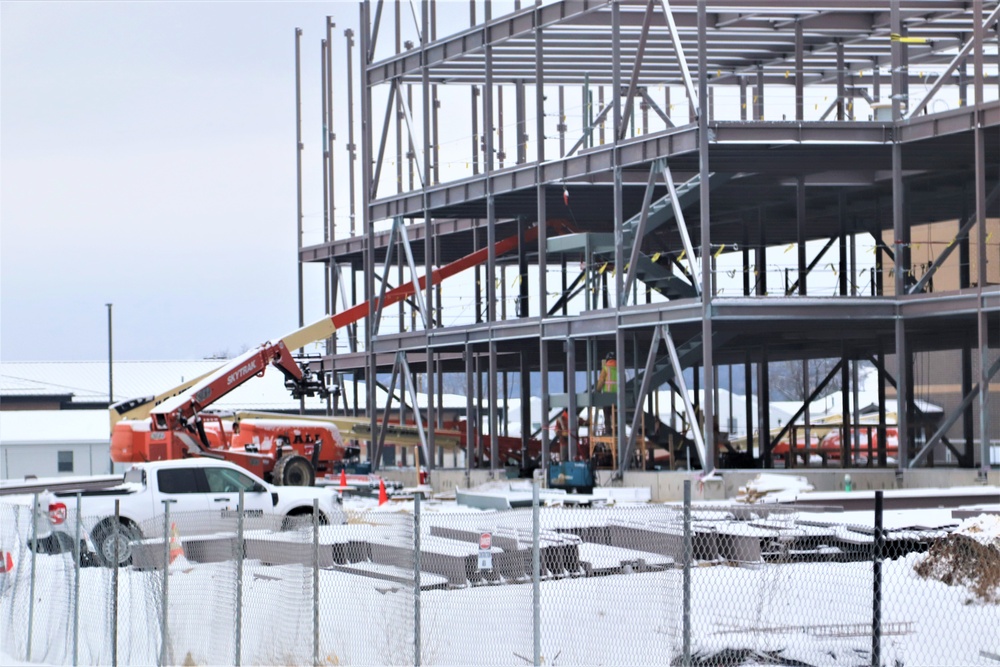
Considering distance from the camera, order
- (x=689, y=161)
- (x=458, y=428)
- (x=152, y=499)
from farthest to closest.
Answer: (x=458, y=428) < (x=689, y=161) < (x=152, y=499)

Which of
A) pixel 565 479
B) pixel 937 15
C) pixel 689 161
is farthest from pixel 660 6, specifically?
pixel 565 479

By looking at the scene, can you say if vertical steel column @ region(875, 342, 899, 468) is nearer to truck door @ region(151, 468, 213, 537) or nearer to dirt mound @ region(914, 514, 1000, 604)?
truck door @ region(151, 468, 213, 537)

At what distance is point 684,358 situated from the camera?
41312 mm

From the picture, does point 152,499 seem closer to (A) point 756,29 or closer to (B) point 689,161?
(B) point 689,161

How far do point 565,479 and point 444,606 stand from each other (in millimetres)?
20359

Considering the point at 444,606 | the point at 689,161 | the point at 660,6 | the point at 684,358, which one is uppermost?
the point at 660,6

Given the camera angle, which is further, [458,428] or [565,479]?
[458,428]

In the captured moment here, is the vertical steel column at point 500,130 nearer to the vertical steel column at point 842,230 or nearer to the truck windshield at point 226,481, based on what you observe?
the vertical steel column at point 842,230

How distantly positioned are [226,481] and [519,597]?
996 centimetres

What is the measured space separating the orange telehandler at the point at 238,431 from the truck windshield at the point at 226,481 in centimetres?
1195

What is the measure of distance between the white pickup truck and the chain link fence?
559mm

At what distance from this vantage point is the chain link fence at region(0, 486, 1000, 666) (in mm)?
13922

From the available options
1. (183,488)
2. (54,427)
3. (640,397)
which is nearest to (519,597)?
(183,488)

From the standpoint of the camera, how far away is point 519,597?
17578 mm
